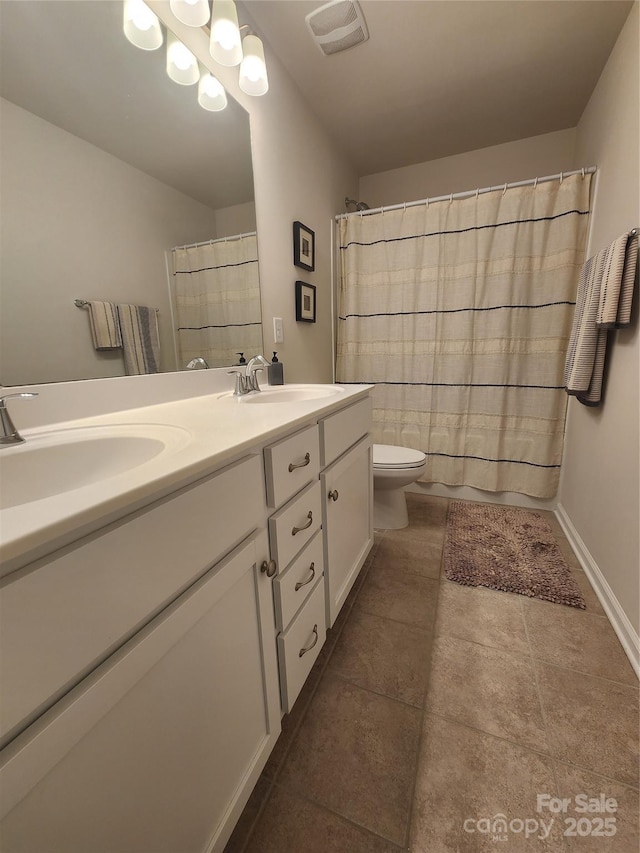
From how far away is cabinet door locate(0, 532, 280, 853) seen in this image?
371mm

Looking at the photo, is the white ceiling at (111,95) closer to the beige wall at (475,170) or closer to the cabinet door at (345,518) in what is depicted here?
the cabinet door at (345,518)

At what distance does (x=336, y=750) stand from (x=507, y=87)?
2.90m

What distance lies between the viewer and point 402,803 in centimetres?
79

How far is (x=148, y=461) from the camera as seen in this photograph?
1.92 feet

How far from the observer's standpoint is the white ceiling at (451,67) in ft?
4.62

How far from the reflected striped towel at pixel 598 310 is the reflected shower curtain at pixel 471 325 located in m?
0.29

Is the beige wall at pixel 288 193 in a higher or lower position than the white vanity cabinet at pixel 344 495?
higher

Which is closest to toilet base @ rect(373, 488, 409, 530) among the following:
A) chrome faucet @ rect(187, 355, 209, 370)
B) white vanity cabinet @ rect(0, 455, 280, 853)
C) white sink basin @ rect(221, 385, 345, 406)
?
white sink basin @ rect(221, 385, 345, 406)

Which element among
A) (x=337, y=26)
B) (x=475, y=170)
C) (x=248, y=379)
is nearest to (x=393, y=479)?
(x=248, y=379)

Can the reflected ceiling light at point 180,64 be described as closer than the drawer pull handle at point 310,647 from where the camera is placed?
No

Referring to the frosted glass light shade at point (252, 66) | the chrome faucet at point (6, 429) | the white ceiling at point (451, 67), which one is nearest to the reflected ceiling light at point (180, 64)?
the frosted glass light shade at point (252, 66)

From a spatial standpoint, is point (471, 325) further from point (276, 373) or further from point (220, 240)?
point (220, 240)

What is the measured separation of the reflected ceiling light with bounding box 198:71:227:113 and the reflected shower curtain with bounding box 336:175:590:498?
1110mm

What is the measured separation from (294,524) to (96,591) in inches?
19.6
